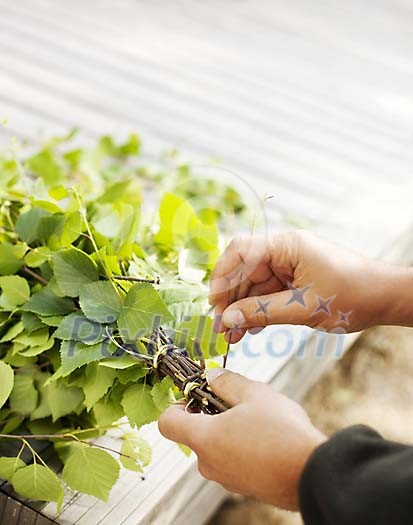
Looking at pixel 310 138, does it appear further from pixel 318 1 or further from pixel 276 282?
pixel 318 1

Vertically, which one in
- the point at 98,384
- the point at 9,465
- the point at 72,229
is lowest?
the point at 9,465

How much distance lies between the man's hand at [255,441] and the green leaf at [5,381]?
23 centimetres

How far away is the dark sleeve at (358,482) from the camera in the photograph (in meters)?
0.60

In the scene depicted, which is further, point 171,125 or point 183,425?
point 171,125

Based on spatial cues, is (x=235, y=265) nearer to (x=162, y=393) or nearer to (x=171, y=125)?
(x=162, y=393)

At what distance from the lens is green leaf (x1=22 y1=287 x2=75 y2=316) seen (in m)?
0.96

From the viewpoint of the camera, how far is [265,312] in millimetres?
903

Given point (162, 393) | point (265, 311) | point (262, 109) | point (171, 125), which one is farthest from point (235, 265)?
point (262, 109)

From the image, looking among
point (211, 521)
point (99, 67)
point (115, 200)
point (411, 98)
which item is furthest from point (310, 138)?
point (211, 521)

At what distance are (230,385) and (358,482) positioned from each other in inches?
7.6

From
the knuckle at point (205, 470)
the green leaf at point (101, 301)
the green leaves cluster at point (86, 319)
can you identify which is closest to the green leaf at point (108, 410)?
the green leaves cluster at point (86, 319)

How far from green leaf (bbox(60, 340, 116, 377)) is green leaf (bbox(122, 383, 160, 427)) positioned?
55mm

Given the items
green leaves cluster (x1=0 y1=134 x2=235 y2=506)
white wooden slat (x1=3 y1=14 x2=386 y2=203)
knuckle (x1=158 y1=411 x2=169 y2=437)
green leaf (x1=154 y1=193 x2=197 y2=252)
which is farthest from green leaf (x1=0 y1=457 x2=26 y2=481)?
white wooden slat (x1=3 y1=14 x2=386 y2=203)

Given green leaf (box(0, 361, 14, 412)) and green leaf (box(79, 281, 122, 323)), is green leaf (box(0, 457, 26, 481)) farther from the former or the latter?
green leaf (box(79, 281, 122, 323))
